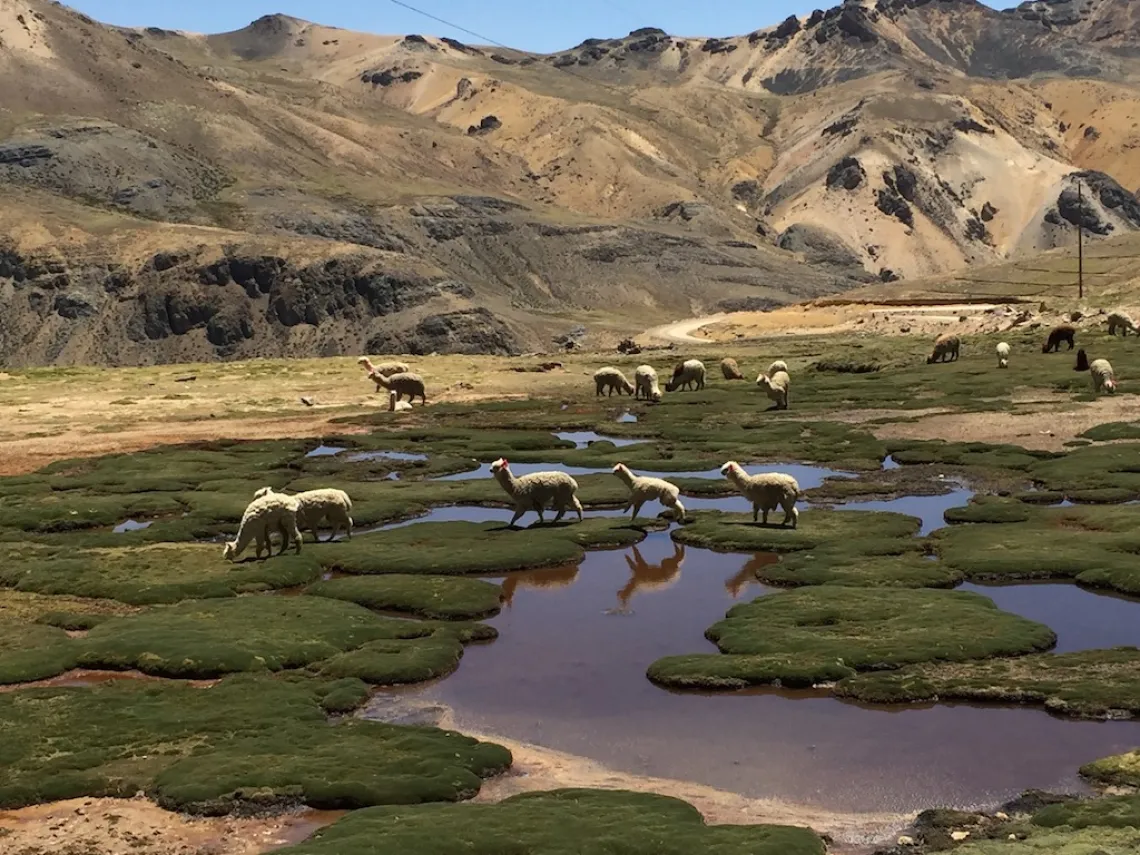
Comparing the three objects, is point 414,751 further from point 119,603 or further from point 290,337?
point 290,337

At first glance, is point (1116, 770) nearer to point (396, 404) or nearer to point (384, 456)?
point (384, 456)

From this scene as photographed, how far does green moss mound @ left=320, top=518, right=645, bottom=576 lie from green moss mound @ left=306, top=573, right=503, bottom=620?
1.18m

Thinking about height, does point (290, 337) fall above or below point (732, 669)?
above

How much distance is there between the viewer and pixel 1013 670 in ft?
76.4

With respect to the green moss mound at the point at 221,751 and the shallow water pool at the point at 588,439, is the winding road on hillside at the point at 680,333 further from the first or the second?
the green moss mound at the point at 221,751

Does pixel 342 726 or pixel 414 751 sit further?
pixel 342 726

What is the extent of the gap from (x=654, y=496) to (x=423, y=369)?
60388mm

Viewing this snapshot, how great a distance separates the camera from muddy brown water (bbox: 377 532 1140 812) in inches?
745

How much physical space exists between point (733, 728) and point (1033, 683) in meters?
5.44

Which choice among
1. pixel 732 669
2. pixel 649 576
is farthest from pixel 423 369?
pixel 732 669

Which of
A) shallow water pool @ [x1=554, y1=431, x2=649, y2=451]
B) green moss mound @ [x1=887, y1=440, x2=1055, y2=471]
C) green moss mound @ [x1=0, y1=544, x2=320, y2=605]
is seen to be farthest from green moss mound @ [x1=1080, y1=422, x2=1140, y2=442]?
green moss mound @ [x1=0, y1=544, x2=320, y2=605]

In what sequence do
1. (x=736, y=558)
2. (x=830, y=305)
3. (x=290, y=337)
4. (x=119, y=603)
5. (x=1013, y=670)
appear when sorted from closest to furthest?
(x=1013, y=670) → (x=119, y=603) → (x=736, y=558) → (x=830, y=305) → (x=290, y=337)

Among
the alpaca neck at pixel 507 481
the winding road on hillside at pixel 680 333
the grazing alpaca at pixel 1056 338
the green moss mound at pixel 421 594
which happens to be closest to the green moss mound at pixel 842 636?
the green moss mound at pixel 421 594

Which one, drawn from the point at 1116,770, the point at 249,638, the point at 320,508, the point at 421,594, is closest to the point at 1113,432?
the point at 320,508
